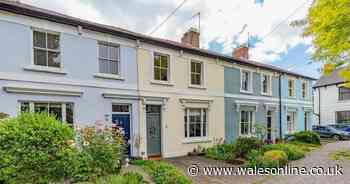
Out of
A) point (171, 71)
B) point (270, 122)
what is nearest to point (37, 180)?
point (171, 71)

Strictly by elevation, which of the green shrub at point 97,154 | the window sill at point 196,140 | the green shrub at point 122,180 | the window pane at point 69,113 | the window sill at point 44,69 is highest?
the window sill at point 44,69

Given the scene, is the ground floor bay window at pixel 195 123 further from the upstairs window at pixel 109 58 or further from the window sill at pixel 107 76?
the upstairs window at pixel 109 58

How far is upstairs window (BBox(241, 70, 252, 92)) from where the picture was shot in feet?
59.1

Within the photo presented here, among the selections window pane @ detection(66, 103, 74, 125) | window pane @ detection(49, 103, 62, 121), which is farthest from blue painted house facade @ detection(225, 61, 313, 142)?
window pane @ detection(49, 103, 62, 121)

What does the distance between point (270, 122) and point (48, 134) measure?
18771mm

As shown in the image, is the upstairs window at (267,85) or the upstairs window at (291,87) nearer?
the upstairs window at (267,85)

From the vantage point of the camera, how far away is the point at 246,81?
18375 millimetres

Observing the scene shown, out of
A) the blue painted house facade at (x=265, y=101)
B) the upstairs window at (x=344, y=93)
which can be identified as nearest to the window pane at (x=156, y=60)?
the blue painted house facade at (x=265, y=101)

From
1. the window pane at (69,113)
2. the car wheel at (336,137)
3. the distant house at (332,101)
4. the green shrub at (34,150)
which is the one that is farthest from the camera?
the distant house at (332,101)

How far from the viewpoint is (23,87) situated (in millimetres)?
8812

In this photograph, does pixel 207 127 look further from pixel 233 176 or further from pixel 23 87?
pixel 23 87

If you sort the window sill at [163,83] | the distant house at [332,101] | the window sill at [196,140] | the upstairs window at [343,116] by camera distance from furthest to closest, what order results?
the distant house at [332,101] < the upstairs window at [343,116] < the window sill at [196,140] < the window sill at [163,83]

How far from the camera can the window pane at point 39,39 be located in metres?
9.39

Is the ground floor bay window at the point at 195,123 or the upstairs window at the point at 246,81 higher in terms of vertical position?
the upstairs window at the point at 246,81
